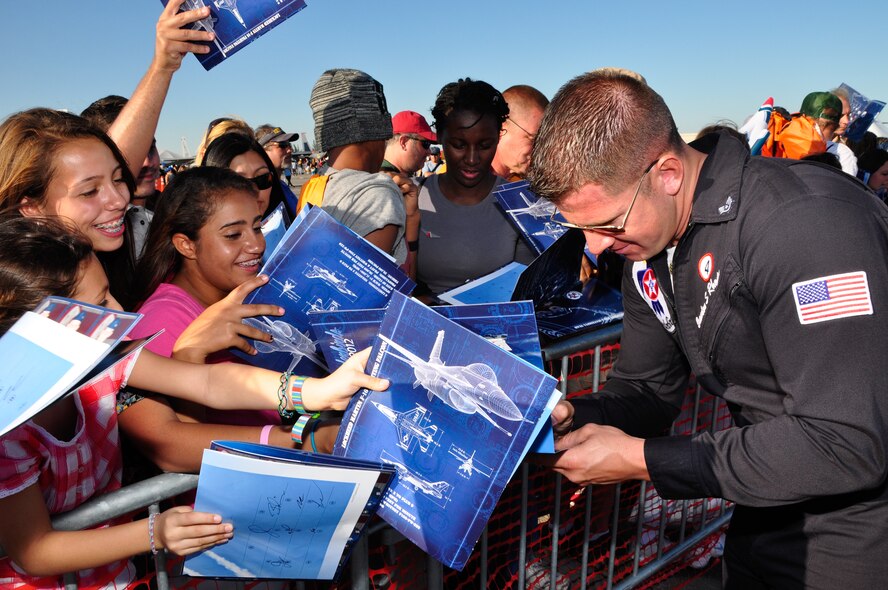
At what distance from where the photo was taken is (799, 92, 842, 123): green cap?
6980mm

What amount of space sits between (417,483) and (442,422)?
0.60 ft

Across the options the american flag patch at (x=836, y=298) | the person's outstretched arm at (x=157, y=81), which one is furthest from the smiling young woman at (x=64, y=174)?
the american flag patch at (x=836, y=298)

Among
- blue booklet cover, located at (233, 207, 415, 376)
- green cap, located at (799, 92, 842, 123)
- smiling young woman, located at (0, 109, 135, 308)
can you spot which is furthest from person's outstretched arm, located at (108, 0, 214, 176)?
green cap, located at (799, 92, 842, 123)

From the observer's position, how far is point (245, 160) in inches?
143

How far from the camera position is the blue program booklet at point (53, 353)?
39.4 inches

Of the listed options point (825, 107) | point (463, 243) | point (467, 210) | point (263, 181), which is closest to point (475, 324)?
point (463, 243)

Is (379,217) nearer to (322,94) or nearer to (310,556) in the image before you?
(322,94)

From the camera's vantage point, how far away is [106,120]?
3.53 meters

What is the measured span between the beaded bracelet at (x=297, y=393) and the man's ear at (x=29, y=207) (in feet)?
3.75

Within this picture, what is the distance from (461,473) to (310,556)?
0.45 m

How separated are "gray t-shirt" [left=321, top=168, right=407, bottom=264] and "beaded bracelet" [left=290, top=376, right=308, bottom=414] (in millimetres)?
1164

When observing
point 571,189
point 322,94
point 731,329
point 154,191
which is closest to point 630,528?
point 731,329

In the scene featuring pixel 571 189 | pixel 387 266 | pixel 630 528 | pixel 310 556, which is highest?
pixel 571 189

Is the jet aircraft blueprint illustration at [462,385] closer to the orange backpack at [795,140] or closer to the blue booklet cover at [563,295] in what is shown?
the blue booklet cover at [563,295]
